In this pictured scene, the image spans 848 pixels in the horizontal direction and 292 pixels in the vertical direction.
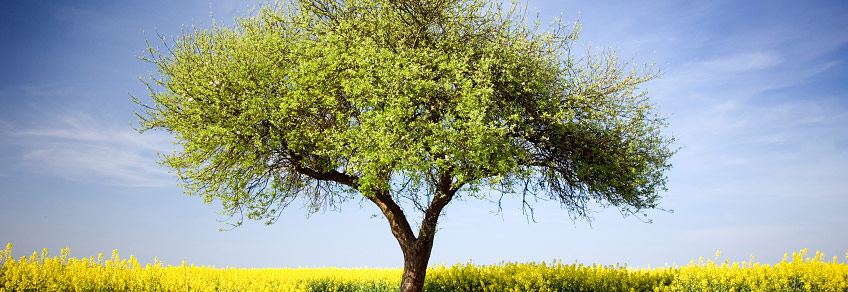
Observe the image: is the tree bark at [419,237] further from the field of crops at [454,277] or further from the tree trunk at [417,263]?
the field of crops at [454,277]

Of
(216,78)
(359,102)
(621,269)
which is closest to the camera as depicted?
(359,102)

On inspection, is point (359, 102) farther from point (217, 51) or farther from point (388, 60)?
point (217, 51)

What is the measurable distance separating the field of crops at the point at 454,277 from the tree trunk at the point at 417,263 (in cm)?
185

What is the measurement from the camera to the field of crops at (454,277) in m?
11.5

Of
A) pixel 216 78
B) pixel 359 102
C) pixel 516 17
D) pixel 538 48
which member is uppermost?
pixel 516 17

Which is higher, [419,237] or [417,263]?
[419,237]

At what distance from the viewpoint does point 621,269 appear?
54.7 feet

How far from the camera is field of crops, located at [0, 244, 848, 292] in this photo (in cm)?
1149

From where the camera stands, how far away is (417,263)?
15.6 metres

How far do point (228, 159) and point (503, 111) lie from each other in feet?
23.8

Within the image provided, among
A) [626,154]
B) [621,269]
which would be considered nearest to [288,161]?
[626,154]

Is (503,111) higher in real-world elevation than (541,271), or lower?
higher

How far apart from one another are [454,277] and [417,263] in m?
2.19

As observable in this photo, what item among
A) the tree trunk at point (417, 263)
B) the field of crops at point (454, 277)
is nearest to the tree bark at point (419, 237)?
the tree trunk at point (417, 263)
